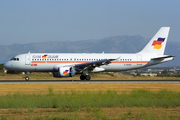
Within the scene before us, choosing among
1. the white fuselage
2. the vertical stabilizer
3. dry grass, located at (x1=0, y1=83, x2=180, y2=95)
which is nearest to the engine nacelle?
the white fuselage

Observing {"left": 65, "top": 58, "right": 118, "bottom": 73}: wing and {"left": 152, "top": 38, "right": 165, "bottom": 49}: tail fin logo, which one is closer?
{"left": 65, "top": 58, "right": 118, "bottom": 73}: wing

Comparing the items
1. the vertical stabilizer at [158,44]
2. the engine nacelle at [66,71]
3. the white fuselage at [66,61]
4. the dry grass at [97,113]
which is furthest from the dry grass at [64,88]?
the vertical stabilizer at [158,44]

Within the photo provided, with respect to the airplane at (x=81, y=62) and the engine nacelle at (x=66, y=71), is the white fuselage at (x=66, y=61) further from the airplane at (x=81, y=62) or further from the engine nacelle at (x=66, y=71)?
the engine nacelle at (x=66, y=71)

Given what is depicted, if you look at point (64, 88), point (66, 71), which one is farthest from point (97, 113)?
point (66, 71)

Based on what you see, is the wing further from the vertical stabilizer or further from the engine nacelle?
the vertical stabilizer

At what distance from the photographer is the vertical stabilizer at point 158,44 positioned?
42.6 meters

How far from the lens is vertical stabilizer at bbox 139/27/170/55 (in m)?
42.6

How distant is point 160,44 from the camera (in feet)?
141

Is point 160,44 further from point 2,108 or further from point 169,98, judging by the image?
point 2,108

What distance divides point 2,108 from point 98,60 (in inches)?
976

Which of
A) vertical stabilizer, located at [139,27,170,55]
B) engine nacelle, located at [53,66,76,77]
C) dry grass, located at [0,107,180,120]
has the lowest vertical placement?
dry grass, located at [0,107,180,120]

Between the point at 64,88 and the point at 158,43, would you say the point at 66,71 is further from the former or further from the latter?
the point at 158,43

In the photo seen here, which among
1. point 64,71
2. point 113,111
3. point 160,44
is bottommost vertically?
point 113,111

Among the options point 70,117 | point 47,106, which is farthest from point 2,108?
point 70,117
